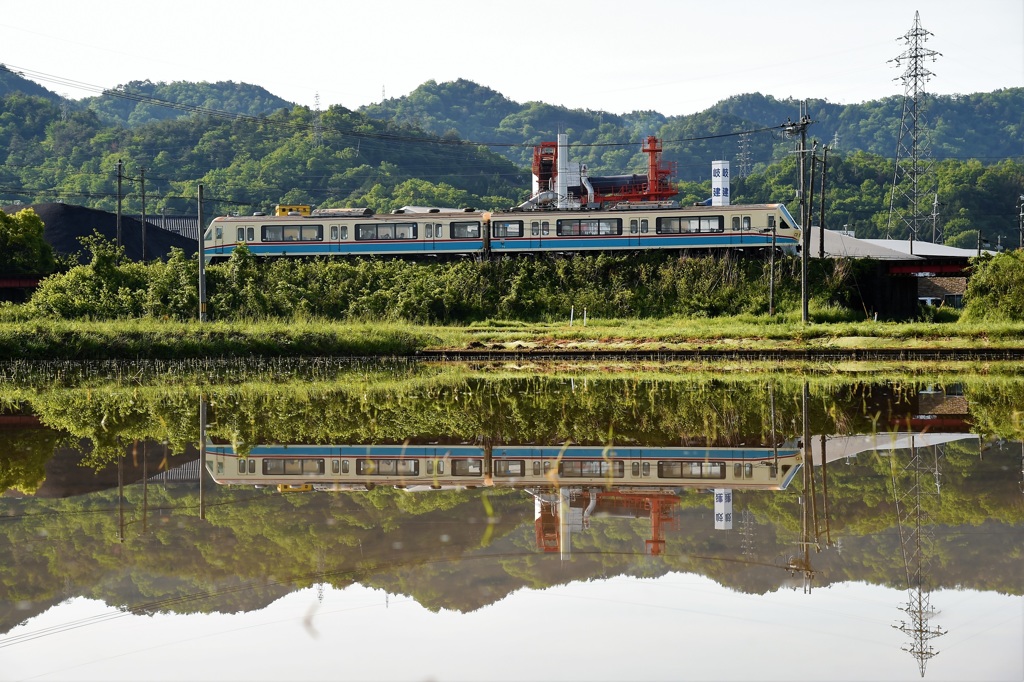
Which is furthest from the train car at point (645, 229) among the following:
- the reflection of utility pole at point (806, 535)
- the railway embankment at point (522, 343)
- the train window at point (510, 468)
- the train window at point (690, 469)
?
the train window at point (510, 468)

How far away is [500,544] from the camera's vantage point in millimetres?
6789

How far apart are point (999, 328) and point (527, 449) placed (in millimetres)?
20987

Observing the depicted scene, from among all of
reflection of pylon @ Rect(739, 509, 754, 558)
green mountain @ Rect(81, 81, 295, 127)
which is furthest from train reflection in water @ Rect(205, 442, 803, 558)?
green mountain @ Rect(81, 81, 295, 127)

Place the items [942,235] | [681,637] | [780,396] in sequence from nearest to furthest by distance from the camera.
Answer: [681,637] < [780,396] < [942,235]

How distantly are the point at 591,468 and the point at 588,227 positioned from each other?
2870 cm

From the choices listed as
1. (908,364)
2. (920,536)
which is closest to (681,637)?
(920,536)

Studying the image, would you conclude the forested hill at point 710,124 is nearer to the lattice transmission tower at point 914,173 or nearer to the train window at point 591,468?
the lattice transmission tower at point 914,173

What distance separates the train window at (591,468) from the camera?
9625 millimetres

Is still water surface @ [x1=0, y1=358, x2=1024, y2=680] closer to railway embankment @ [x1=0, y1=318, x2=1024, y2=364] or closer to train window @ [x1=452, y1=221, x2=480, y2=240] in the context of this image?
railway embankment @ [x1=0, y1=318, x2=1024, y2=364]

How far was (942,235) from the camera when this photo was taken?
273ft

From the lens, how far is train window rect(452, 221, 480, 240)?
128 feet

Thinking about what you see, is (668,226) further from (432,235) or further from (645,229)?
(432,235)

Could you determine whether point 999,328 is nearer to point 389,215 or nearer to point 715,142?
point 389,215


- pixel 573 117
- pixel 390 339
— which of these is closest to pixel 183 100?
pixel 573 117
